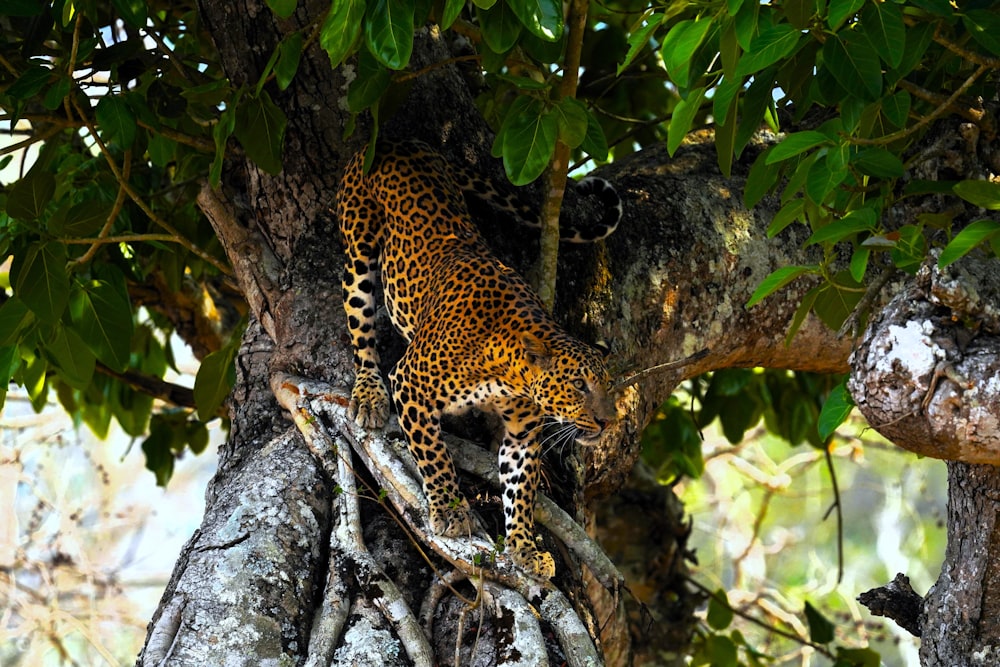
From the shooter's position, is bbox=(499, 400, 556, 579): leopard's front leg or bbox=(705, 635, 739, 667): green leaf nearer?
bbox=(499, 400, 556, 579): leopard's front leg

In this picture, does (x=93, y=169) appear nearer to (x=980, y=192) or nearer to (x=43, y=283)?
(x=43, y=283)

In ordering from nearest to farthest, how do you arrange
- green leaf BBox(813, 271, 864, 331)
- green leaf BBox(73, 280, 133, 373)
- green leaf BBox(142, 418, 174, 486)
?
green leaf BBox(813, 271, 864, 331), green leaf BBox(73, 280, 133, 373), green leaf BBox(142, 418, 174, 486)

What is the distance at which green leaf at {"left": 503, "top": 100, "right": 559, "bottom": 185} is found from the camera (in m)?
4.36

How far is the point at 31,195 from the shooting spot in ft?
17.4

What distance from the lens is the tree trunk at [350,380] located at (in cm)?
455

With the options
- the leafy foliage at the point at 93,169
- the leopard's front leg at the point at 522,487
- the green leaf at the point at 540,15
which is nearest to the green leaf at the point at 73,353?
the leafy foliage at the point at 93,169

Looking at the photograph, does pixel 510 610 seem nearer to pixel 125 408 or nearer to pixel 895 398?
pixel 895 398

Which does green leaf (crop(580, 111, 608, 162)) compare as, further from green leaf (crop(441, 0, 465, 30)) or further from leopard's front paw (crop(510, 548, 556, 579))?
leopard's front paw (crop(510, 548, 556, 579))

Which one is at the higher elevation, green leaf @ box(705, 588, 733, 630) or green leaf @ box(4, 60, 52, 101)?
green leaf @ box(4, 60, 52, 101)

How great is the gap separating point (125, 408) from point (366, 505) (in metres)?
3.61

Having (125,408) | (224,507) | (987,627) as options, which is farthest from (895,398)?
(125,408)

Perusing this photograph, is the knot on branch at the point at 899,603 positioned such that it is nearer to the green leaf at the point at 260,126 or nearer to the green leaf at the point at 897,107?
the green leaf at the point at 897,107

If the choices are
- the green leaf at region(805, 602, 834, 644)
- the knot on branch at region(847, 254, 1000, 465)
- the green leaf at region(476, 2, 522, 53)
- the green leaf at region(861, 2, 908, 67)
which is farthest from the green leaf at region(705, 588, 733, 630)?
the green leaf at region(861, 2, 908, 67)

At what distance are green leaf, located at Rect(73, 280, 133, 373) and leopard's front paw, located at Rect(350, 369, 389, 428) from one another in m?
1.10
